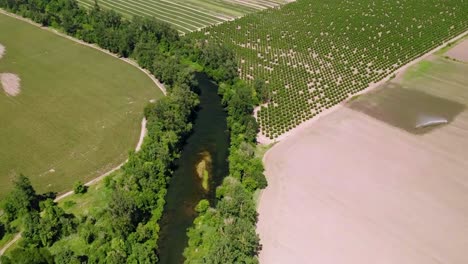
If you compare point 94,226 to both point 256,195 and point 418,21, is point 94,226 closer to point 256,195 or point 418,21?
point 256,195

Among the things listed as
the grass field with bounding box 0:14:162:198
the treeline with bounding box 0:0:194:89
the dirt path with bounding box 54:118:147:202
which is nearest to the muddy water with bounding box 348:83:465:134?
the treeline with bounding box 0:0:194:89

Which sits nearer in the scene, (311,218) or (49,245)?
(49,245)

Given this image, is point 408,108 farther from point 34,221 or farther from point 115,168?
point 34,221

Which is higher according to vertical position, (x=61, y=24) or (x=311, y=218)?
(x=61, y=24)

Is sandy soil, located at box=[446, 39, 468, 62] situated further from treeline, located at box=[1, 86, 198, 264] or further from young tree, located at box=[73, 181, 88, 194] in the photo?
young tree, located at box=[73, 181, 88, 194]

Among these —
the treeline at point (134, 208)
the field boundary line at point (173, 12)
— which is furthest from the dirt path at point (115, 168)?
the field boundary line at point (173, 12)

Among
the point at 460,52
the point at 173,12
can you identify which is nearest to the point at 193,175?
the point at 173,12

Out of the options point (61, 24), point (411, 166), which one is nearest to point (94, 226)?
point (411, 166)
